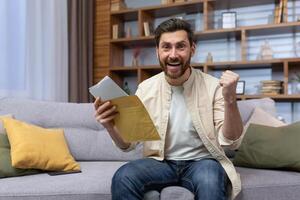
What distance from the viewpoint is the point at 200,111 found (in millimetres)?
1558

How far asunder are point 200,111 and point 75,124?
38.3 inches

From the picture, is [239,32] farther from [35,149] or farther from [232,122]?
[35,149]

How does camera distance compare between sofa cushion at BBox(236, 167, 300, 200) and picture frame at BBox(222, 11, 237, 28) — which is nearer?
sofa cushion at BBox(236, 167, 300, 200)

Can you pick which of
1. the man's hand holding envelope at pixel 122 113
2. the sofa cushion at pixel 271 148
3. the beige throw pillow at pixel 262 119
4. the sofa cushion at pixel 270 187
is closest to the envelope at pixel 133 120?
the man's hand holding envelope at pixel 122 113

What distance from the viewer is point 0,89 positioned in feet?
9.21

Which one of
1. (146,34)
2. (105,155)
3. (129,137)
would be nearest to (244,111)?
(105,155)

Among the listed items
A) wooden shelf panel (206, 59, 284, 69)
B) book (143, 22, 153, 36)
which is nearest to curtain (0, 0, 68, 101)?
book (143, 22, 153, 36)

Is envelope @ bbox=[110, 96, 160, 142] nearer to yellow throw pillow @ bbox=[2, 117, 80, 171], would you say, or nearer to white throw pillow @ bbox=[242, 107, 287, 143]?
yellow throw pillow @ bbox=[2, 117, 80, 171]

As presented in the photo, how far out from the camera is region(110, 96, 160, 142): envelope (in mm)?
1320

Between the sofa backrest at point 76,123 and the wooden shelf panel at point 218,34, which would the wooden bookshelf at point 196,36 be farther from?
the sofa backrest at point 76,123

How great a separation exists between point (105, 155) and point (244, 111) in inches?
37.0

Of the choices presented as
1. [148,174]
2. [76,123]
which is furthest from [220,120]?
[76,123]

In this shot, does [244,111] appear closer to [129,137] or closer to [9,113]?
[129,137]

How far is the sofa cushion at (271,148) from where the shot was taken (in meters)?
1.87
